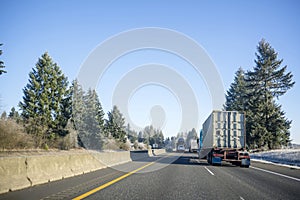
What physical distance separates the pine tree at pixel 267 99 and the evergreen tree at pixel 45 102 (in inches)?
1258

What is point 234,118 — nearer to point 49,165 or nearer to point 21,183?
point 49,165

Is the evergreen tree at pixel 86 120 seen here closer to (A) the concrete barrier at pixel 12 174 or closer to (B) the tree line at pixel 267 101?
(B) the tree line at pixel 267 101

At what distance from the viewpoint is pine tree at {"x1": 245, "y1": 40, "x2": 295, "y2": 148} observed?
44.4 m

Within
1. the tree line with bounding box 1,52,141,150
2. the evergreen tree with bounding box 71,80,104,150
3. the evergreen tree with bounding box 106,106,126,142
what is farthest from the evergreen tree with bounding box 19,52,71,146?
the evergreen tree with bounding box 106,106,126,142

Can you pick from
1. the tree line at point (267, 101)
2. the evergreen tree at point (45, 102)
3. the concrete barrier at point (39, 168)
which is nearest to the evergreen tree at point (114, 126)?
the evergreen tree at point (45, 102)

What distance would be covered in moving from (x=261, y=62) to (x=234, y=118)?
1192 inches

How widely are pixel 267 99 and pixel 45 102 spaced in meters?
35.6

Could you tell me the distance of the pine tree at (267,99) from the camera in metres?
44.4

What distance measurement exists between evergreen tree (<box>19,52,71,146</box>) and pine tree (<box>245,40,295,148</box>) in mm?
31952

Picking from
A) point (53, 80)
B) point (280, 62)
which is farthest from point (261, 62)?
point (53, 80)

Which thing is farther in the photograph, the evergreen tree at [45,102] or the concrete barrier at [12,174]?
the evergreen tree at [45,102]

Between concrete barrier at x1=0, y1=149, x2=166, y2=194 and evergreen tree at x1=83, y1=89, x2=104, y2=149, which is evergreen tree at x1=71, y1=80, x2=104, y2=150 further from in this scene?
concrete barrier at x1=0, y1=149, x2=166, y2=194

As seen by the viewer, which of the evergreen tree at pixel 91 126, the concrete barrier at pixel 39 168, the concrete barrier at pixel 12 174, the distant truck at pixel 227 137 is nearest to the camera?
the concrete barrier at pixel 12 174

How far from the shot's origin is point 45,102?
147ft
